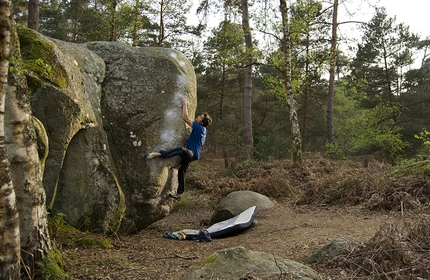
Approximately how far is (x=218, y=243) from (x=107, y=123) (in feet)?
10.7

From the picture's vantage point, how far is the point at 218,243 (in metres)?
6.47

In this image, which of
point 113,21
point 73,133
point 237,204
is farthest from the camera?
point 113,21

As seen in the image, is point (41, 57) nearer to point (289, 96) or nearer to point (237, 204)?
point (237, 204)

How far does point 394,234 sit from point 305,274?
50.8 inches

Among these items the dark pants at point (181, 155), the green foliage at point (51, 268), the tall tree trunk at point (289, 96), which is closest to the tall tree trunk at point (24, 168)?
the green foliage at point (51, 268)

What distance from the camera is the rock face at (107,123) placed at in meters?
5.73

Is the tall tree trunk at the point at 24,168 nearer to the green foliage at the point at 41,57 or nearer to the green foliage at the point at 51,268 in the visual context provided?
the green foliage at the point at 51,268

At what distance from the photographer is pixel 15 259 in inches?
130

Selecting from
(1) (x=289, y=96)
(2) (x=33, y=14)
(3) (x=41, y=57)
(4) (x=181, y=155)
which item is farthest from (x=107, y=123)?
(2) (x=33, y=14)

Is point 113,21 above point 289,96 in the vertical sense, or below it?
above

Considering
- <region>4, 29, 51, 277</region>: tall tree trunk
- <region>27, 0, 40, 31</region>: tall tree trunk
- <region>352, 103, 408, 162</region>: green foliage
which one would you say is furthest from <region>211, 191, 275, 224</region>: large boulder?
<region>352, 103, 408, 162</region>: green foliage

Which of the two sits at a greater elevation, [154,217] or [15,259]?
[15,259]

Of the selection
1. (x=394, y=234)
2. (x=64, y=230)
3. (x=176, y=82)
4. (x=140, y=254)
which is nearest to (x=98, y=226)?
(x=64, y=230)

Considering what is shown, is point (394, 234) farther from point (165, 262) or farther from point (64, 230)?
point (64, 230)
